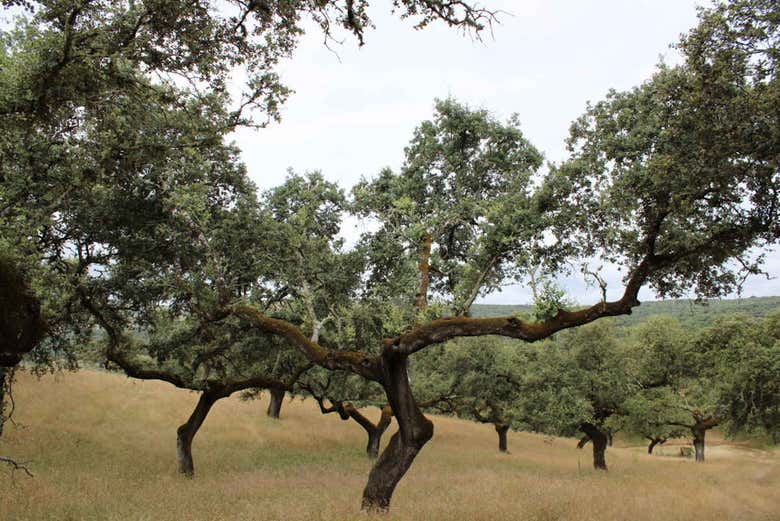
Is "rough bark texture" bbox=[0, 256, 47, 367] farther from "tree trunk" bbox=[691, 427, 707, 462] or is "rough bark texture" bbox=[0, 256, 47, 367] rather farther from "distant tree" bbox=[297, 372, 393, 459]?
"tree trunk" bbox=[691, 427, 707, 462]

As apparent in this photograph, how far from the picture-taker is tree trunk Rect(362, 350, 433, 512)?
1135 cm

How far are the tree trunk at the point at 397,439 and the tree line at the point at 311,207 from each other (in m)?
0.05

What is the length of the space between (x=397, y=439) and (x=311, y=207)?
11202 mm

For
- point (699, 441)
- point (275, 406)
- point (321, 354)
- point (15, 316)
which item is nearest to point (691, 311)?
point (321, 354)

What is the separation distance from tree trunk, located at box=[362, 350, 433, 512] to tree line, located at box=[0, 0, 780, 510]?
0.05m

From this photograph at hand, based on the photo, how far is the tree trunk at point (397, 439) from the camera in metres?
11.4

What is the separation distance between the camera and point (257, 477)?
17.8m

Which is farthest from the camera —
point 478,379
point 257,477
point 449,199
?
point 478,379

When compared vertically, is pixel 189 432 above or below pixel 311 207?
below

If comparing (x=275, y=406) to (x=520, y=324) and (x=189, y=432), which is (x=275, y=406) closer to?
(x=189, y=432)

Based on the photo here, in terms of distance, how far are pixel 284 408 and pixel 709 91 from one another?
4047 centimetres

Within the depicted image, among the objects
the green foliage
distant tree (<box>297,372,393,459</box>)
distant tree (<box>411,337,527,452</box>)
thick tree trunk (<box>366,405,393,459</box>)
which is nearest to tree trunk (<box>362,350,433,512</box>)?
the green foliage

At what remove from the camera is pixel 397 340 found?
11.2 m

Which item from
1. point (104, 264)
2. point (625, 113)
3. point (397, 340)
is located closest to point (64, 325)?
point (104, 264)
